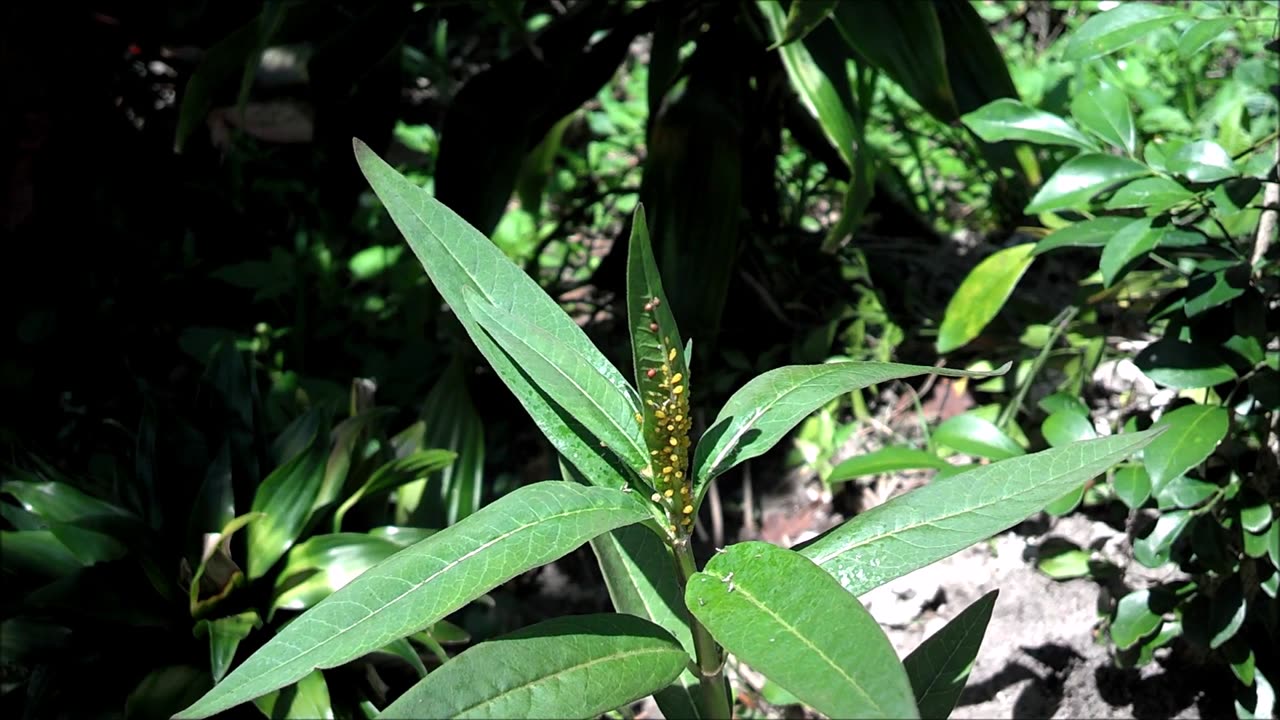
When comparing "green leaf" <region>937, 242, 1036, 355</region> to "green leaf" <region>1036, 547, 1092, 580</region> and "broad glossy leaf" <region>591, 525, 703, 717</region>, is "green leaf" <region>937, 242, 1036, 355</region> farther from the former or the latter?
"broad glossy leaf" <region>591, 525, 703, 717</region>

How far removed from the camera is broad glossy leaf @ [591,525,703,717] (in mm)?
1203

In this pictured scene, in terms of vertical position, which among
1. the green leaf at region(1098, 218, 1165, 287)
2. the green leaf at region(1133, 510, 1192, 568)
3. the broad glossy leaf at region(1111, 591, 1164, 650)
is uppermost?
the green leaf at region(1098, 218, 1165, 287)

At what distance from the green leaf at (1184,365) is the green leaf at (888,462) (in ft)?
1.13

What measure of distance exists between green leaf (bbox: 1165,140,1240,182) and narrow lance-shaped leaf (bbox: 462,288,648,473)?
0.89m

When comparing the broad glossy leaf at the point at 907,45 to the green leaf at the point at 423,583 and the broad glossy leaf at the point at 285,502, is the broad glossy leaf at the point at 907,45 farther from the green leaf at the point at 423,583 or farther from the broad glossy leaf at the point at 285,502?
the green leaf at the point at 423,583

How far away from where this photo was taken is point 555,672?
90 centimetres

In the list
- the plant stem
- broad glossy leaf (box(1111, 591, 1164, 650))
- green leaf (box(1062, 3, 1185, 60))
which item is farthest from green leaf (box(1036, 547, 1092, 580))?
the plant stem

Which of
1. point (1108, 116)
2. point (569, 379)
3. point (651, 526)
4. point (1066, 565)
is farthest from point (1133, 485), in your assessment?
point (569, 379)

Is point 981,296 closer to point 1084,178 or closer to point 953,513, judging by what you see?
point 1084,178

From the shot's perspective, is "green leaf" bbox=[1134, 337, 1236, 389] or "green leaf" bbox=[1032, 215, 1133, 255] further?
"green leaf" bbox=[1032, 215, 1133, 255]

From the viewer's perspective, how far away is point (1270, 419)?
1577mm

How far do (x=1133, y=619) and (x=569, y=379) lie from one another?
109 centimetres

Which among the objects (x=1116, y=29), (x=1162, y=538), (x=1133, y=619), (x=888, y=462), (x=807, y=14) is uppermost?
(x=807, y=14)

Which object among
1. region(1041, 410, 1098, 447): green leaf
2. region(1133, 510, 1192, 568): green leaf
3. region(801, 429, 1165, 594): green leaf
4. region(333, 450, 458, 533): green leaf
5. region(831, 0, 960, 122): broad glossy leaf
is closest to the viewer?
region(801, 429, 1165, 594): green leaf
